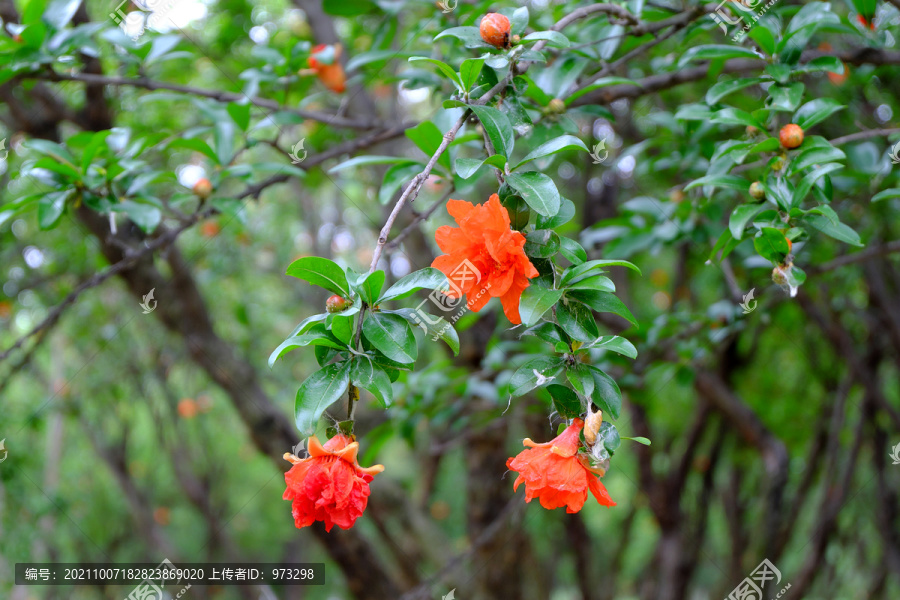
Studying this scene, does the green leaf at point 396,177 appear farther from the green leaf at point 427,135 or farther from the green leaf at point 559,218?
the green leaf at point 559,218

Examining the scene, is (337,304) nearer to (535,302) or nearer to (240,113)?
(535,302)

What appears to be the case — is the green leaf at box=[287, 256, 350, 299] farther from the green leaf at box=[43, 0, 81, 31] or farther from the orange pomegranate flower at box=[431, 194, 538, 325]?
the green leaf at box=[43, 0, 81, 31]

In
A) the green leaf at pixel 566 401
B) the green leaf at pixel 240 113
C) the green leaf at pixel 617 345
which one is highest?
the green leaf at pixel 617 345

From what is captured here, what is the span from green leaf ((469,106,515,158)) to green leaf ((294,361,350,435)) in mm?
426

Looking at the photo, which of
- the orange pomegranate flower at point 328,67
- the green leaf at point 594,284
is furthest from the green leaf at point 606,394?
the orange pomegranate flower at point 328,67

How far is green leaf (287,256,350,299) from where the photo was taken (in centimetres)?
101

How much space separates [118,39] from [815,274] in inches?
88.2

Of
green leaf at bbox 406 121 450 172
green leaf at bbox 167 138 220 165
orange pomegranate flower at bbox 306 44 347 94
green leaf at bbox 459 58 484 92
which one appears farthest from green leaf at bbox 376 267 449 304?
orange pomegranate flower at bbox 306 44 347 94

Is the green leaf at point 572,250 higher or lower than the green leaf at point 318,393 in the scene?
higher

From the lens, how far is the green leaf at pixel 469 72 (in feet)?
3.70

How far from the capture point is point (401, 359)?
3.16 ft

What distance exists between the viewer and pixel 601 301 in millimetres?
1053

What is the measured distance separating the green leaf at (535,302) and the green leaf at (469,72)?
37 centimetres

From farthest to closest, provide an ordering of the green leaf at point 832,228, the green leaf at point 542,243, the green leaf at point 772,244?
the green leaf at point 832,228, the green leaf at point 772,244, the green leaf at point 542,243
